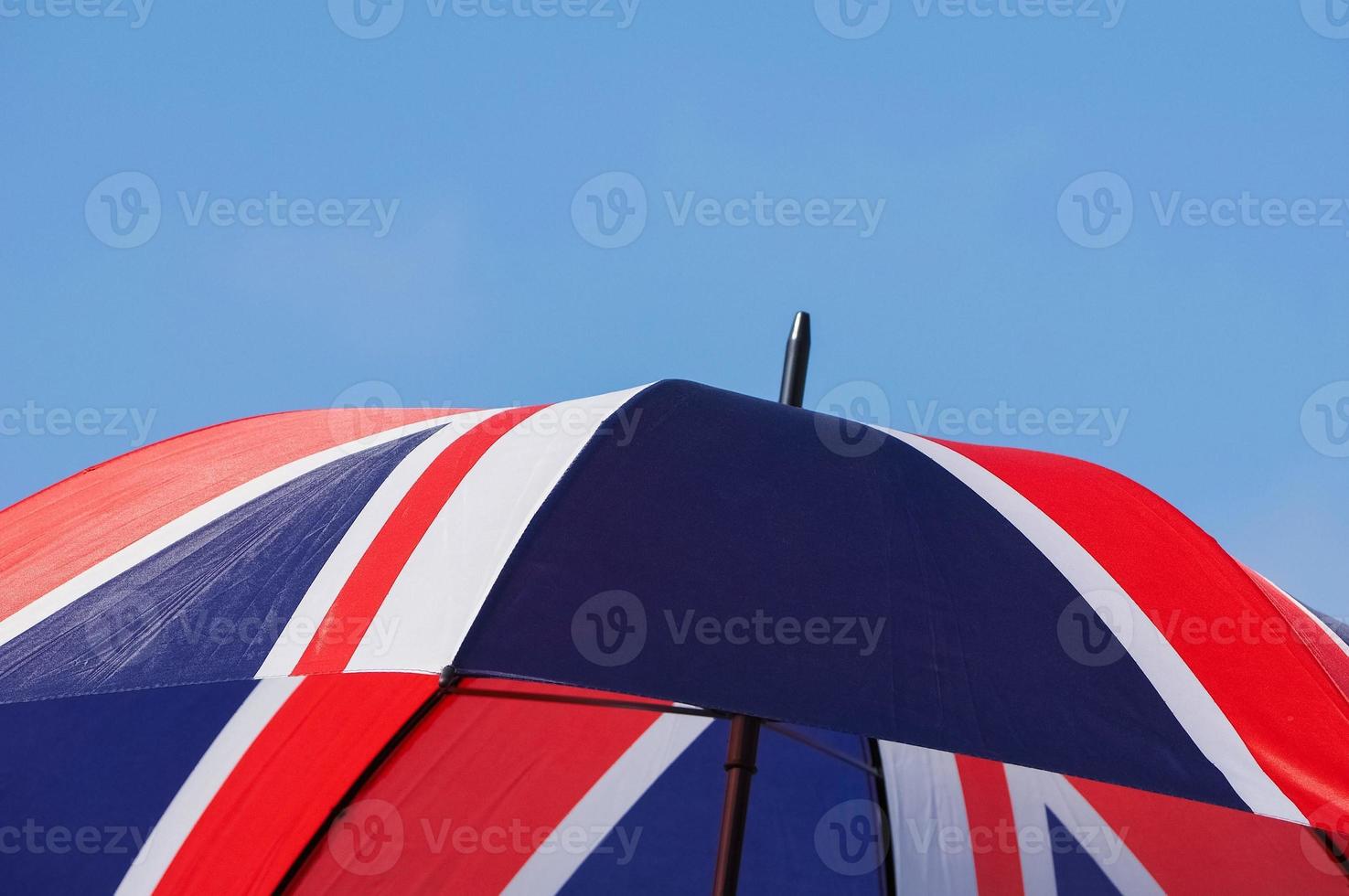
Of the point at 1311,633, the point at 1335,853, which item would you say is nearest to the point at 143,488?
the point at 1311,633

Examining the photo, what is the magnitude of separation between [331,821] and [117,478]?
3.68ft

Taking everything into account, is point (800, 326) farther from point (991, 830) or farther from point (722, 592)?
point (991, 830)

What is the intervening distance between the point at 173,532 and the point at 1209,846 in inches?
111

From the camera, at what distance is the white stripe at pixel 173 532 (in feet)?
6.81

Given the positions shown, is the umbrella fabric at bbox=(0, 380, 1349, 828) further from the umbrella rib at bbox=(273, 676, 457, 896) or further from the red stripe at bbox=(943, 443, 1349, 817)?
the umbrella rib at bbox=(273, 676, 457, 896)

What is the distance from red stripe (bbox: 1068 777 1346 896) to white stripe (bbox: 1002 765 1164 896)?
0.03 m

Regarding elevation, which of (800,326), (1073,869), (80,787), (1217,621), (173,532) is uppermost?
(800,326)

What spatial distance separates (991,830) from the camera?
3688 mm

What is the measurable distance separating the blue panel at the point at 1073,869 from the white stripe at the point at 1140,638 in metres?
1.62

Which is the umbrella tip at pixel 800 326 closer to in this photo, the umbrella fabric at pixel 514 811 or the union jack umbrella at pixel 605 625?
the union jack umbrella at pixel 605 625

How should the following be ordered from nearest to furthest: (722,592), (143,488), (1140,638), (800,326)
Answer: (722,592) < (1140,638) < (143,488) < (800,326)

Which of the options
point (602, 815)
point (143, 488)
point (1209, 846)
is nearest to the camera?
point (143, 488)

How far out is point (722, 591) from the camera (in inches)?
73.0

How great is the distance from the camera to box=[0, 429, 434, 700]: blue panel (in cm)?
177
